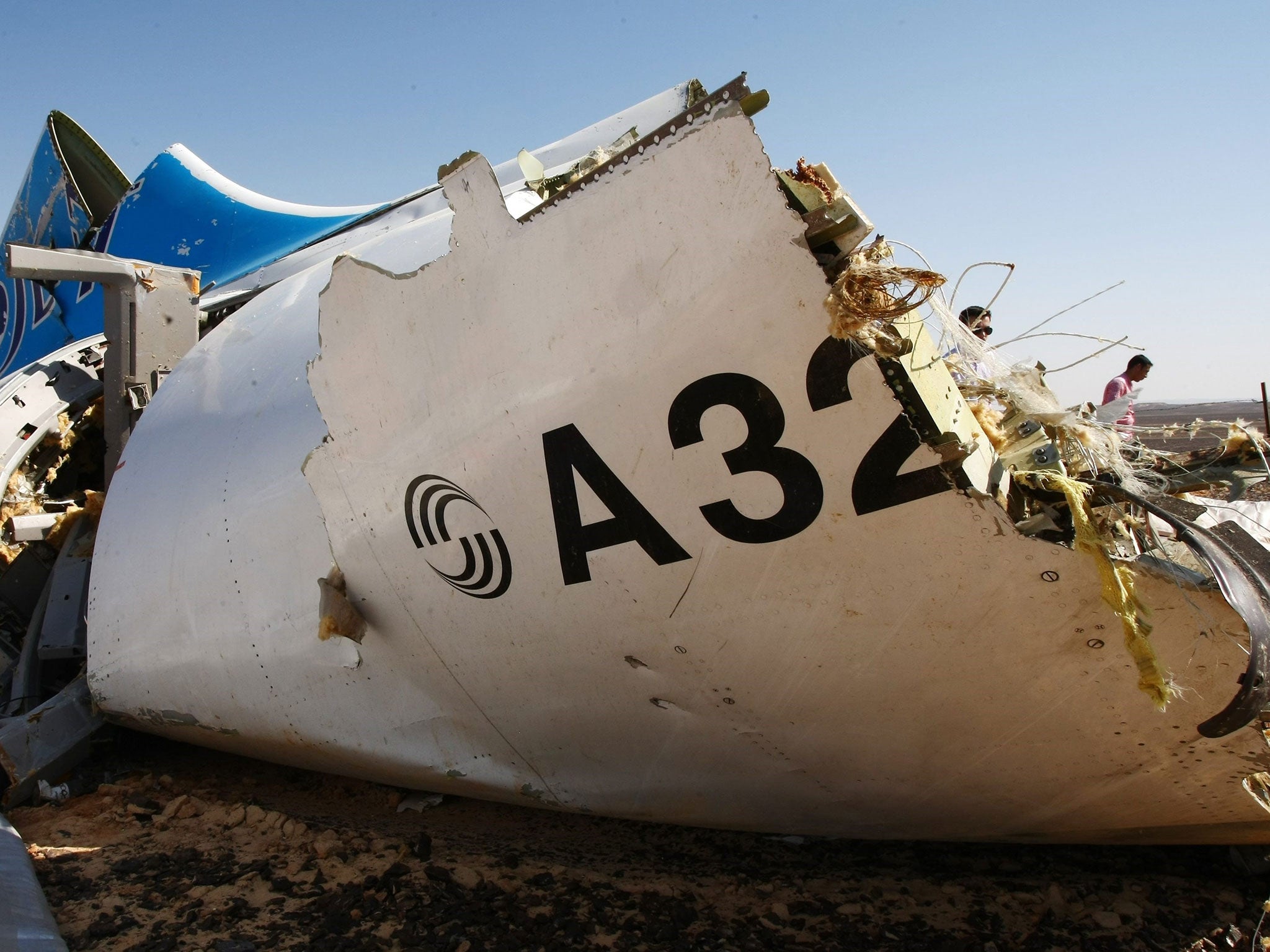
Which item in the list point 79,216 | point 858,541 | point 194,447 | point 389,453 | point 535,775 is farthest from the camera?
point 79,216

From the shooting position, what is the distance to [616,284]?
7.33 ft

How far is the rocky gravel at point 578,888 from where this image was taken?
265 centimetres

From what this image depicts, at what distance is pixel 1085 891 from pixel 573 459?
2214mm

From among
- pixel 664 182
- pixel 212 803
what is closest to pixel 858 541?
pixel 664 182

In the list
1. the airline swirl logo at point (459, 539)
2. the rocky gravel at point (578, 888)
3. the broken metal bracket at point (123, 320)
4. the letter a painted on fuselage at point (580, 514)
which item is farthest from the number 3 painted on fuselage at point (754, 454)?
the broken metal bracket at point (123, 320)

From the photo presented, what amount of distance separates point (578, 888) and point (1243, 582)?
2.18 meters

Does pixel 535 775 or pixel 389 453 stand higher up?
pixel 389 453

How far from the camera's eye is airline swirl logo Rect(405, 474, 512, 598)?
261 centimetres

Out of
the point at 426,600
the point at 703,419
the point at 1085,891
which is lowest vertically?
the point at 1085,891

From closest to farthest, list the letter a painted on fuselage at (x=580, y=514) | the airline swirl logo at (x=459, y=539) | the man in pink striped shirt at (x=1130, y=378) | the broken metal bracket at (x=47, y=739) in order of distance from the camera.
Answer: the letter a painted on fuselage at (x=580, y=514), the airline swirl logo at (x=459, y=539), the broken metal bracket at (x=47, y=739), the man in pink striped shirt at (x=1130, y=378)

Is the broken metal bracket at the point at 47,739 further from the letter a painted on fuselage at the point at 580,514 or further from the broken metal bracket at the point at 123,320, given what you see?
the letter a painted on fuselage at the point at 580,514

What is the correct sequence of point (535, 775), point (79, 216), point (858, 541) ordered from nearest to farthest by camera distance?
point (858, 541)
point (535, 775)
point (79, 216)

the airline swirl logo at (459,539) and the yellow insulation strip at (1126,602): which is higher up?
the airline swirl logo at (459,539)

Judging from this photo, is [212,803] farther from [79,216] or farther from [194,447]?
[79,216]
